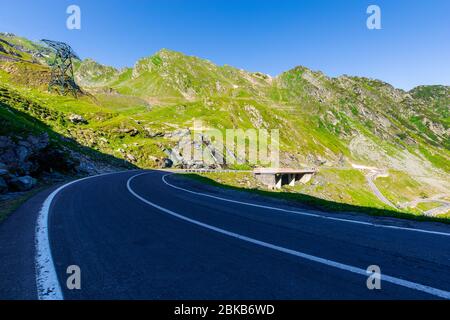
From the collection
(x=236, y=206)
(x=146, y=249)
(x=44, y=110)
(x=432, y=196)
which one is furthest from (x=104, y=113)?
(x=432, y=196)

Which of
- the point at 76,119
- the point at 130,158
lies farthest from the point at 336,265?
the point at 76,119

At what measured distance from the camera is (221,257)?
19.0ft

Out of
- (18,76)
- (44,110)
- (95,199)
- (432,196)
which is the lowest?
(432,196)

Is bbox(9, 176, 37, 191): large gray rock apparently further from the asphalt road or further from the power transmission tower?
the power transmission tower

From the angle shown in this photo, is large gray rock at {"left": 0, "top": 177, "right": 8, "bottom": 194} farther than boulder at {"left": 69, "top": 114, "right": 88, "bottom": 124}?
No

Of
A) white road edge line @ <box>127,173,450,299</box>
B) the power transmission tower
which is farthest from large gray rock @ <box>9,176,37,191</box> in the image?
the power transmission tower

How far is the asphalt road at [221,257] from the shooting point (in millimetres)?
4336

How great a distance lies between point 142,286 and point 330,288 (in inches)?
120

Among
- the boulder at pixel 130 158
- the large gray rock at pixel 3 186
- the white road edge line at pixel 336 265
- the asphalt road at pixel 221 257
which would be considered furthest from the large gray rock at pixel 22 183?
the boulder at pixel 130 158

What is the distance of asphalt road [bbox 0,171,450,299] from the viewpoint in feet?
14.2

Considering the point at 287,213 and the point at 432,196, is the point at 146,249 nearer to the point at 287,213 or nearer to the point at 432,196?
the point at 287,213

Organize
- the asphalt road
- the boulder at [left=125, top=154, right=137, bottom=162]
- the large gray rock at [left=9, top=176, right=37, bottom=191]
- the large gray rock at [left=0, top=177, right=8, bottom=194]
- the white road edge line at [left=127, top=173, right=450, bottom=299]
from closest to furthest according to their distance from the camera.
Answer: the white road edge line at [left=127, top=173, right=450, bottom=299] → the asphalt road → the large gray rock at [left=0, top=177, right=8, bottom=194] → the large gray rock at [left=9, top=176, right=37, bottom=191] → the boulder at [left=125, top=154, right=137, bottom=162]

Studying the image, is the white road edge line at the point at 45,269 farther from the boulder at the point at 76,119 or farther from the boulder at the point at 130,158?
the boulder at the point at 76,119

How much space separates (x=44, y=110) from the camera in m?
49.4
